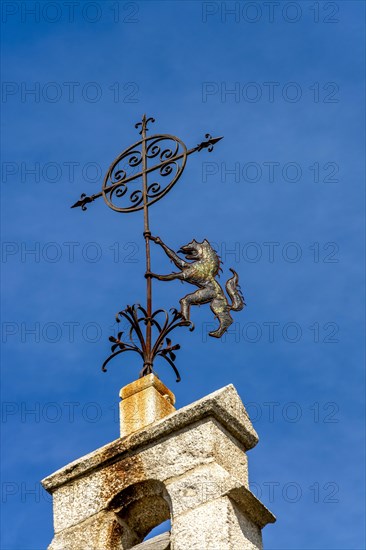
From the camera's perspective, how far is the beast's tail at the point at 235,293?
949 centimetres

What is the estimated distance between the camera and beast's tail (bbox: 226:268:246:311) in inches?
373

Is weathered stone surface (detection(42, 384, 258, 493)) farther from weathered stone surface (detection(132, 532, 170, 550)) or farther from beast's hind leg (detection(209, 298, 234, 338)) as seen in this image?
beast's hind leg (detection(209, 298, 234, 338))

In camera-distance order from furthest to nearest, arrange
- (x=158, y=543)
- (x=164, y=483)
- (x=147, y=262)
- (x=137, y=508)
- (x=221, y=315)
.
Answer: (x=147, y=262) < (x=221, y=315) < (x=137, y=508) < (x=164, y=483) < (x=158, y=543)

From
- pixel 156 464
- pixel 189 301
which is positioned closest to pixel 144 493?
pixel 156 464

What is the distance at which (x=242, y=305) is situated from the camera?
9.52 metres

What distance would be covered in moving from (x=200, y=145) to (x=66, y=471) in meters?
2.95

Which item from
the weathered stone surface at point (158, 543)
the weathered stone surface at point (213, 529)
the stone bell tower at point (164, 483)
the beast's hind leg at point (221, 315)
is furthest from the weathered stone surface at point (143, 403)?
the weathered stone surface at point (213, 529)

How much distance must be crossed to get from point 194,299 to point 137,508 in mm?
1720

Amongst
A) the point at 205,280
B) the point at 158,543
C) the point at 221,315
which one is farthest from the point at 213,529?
the point at 205,280

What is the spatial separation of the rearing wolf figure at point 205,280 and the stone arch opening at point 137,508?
1.38m

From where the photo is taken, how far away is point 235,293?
31.4ft

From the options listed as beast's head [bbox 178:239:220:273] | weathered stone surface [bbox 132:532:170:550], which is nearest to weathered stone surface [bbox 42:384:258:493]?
weathered stone surface [bbox 132:532:170:550]

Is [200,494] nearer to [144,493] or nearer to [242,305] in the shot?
[144,493]

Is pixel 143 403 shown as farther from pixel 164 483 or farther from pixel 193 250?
pixel 193 250
